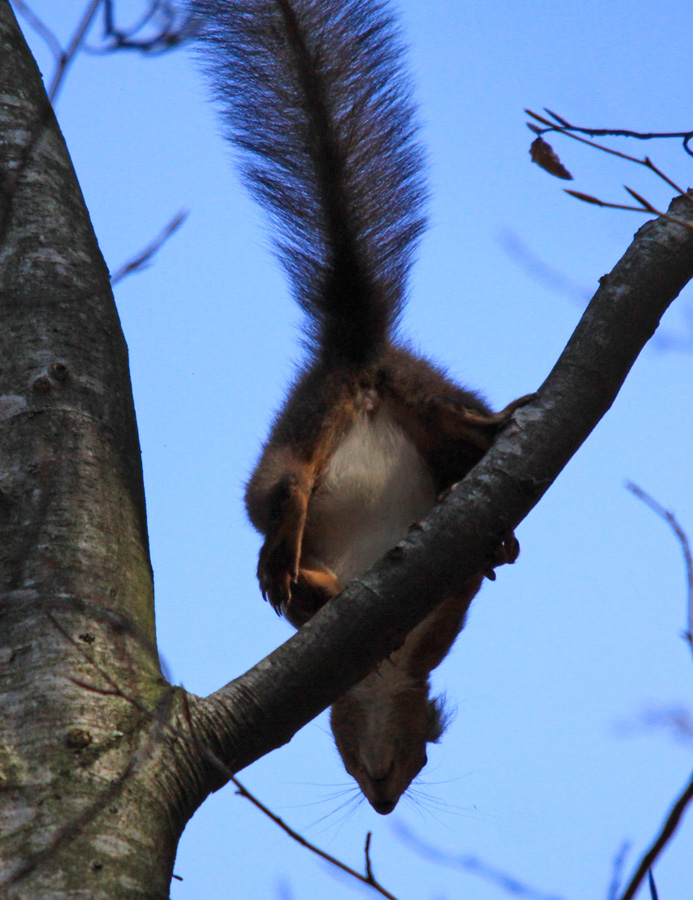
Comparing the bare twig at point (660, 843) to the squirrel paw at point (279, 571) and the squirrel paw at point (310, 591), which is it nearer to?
the squirrel paw at point (279, 571)

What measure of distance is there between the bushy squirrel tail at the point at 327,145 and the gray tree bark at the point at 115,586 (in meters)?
0.93

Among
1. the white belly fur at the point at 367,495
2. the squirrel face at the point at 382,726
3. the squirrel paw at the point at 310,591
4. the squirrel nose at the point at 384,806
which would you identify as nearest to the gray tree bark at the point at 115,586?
the squirrel paw at the point at 310,591

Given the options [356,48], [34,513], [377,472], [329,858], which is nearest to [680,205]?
[377,472]

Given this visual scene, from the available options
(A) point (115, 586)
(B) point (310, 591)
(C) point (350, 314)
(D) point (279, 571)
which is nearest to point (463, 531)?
(A) point (115, 586)

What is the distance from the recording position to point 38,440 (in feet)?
6.57

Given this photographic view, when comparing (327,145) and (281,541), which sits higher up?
(327,145)

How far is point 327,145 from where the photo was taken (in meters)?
3.06

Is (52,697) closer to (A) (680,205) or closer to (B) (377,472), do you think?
(B) (377,472)

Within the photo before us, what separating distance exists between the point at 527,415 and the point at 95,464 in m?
0.89

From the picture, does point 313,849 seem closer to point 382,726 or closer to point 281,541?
point 281,541

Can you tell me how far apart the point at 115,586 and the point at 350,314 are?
1426mm

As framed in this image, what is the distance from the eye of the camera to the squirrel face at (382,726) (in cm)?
310

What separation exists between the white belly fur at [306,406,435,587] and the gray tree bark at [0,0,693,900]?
2.71ft

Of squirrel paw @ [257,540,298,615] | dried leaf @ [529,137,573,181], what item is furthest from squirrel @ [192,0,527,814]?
dried leaf @ [529,137,573,181]
